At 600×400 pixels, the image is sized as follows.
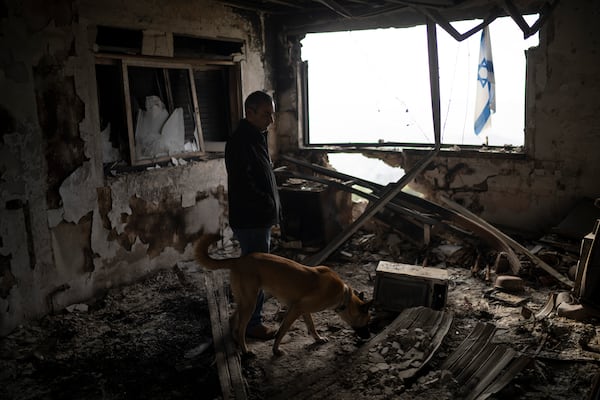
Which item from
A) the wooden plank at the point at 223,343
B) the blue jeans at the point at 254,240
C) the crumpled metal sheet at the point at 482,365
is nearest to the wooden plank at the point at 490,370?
the crumpled metal sheet at the point at 482,365

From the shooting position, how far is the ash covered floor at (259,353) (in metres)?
3.51

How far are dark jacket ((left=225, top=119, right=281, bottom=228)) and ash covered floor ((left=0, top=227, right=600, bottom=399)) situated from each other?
1147 mm

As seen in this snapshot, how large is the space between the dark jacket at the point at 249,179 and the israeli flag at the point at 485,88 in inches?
155

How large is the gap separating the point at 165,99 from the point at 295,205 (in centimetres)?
221

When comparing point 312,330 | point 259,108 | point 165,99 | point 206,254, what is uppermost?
point 165,99

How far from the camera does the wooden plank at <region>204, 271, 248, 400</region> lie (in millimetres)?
3479

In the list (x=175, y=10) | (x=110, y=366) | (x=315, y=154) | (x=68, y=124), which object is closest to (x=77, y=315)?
(x=110, y=366)

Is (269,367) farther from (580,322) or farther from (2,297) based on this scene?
(580,322)

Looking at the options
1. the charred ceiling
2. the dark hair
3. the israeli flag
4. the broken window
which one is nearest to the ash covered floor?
the broken window

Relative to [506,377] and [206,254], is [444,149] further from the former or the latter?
[206,254]

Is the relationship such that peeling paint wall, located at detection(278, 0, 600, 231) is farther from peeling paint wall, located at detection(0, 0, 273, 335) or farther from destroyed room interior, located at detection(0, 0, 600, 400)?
peeling paint wall, located at detection(0, 0, 273, 335)

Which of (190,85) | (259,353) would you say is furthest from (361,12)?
(259,353)

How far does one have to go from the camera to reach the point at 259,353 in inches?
161

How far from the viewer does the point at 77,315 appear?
4785 millimetres
